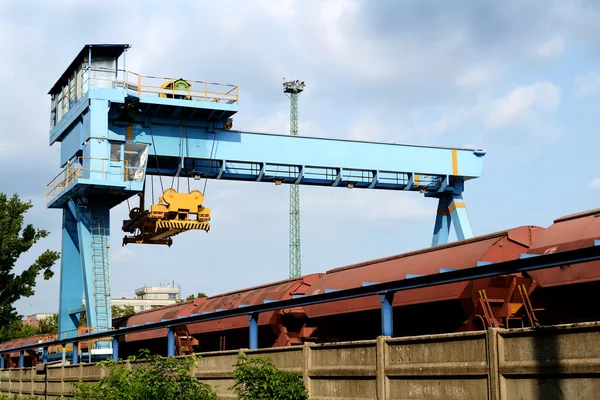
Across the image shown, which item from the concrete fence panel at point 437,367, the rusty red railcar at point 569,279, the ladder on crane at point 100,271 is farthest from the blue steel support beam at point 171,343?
the rusty red railcar at point 569,279

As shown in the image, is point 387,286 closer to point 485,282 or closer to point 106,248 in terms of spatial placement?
point 485,282

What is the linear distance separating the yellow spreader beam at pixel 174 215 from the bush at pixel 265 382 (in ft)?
40.2

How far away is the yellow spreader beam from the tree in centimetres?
1903

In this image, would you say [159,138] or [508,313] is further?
[159,138]

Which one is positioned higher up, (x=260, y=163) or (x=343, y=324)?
(x=260, y=163)

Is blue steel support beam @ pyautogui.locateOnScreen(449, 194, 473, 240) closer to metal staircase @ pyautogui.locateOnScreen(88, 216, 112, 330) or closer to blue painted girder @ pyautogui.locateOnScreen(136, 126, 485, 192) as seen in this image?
blue painted girder @ pyautogui.locateOnScreen(136, 126, 485, 192)

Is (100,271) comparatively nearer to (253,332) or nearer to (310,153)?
(310,153)

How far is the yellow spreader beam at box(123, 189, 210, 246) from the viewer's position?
25.6m

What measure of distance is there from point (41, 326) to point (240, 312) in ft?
202

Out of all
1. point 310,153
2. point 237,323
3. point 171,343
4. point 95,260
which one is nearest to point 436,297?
point 237,323

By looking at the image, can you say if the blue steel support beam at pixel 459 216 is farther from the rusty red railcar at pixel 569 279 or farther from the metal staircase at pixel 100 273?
the rusty red railcar at pixel 569 279

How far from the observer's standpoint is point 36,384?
26.0m

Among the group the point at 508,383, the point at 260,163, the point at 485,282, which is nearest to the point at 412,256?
the point at 485,282

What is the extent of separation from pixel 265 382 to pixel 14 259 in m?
34.2
